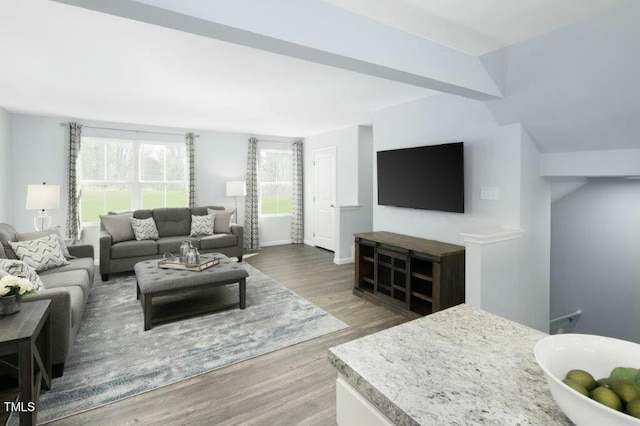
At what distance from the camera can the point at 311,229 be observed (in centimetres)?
729

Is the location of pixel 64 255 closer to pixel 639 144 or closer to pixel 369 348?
pixel 369 348

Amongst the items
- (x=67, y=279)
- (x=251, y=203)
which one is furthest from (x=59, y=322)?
(x=251, y=203)

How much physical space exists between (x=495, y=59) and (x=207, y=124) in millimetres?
4714

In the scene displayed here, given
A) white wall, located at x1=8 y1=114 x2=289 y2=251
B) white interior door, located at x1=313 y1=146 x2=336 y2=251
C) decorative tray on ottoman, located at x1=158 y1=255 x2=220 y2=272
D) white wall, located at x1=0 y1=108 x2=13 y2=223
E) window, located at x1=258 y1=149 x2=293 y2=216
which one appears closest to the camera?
decorative tray on ottoman, located at x1=158 y1=255 x2=220 y2=272

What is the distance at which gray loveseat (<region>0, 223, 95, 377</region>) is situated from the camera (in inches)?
89.7

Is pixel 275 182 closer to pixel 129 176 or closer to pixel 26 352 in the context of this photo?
pixel 129 176

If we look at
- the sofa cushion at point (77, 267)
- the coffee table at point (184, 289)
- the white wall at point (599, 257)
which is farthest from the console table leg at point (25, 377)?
the white wall at point (599, 257)

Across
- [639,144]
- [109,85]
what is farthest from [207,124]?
[639,144]

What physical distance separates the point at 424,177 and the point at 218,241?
3440 mm

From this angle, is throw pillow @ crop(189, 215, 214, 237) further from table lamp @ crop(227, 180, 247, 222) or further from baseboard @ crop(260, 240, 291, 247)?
baseboard @ crop(260, 240, 291, 247)

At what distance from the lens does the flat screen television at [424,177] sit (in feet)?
11.5

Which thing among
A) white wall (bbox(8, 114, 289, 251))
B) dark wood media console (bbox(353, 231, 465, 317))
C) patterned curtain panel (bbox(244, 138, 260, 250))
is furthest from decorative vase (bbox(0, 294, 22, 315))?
patterned curtain panel (bbox(244, 138, 260, 250))

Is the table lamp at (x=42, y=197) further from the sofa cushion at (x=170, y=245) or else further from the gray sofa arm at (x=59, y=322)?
the gray sofa arm at (x=59, y=322)

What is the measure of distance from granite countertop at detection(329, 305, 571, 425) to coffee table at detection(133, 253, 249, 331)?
2.55 metres
